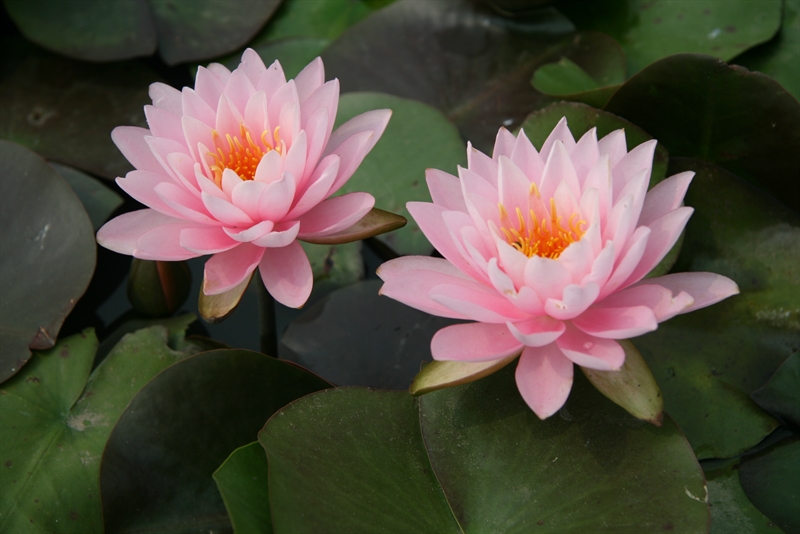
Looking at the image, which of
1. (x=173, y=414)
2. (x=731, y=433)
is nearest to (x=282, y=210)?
(x=173, y=414)

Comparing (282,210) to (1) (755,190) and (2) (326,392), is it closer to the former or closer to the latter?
(2) (326,392)

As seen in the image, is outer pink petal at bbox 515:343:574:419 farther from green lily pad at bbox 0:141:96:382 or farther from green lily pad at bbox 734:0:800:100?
green lily pad at bbox 734:0:800:100

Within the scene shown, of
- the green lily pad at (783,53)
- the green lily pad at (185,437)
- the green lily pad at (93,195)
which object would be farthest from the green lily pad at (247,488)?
the green lily pad at (783,53)

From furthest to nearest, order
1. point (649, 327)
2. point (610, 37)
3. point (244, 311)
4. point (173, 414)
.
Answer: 1. point (610, 37)
2. point (244, 311)
3. point (173, 414)
4. point (649, 327)

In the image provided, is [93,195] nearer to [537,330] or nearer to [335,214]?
[335,214]

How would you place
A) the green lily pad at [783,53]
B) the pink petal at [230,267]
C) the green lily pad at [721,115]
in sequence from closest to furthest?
the pink petal at [230,267], the green lily pad at [721,115], the green lily pad at [783,53]

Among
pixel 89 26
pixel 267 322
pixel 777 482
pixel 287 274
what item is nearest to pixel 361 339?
pixel 267 322

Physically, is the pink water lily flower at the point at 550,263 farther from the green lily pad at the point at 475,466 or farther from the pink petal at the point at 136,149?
the pink petal at the point at 136,149
